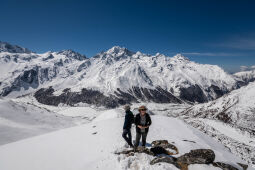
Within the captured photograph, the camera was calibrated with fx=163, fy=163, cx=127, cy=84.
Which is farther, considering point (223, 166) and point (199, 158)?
point (199, 158)

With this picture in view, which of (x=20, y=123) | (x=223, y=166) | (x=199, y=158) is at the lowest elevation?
(x=20, y=123)

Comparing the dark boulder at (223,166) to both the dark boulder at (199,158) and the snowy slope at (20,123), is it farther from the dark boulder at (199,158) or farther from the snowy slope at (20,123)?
the snowy slope at (20,123)

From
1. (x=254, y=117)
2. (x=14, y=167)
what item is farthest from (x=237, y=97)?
(x=14, y=167)

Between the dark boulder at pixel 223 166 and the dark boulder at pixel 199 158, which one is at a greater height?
the dark boulder at pixel 199 158

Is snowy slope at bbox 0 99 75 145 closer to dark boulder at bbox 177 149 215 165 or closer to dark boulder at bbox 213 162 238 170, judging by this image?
dark boulder at bbox 177 149 215 165

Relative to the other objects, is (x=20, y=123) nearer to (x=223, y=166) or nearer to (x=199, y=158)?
(x=199, y=158)

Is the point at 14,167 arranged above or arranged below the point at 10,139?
above

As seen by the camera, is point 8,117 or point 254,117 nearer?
point 8,117

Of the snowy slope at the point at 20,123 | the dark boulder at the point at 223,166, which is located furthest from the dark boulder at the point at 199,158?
the snowy slope at the point at 20,123

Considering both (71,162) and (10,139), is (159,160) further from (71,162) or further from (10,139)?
(10,139)

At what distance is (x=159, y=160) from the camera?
11.4 meters

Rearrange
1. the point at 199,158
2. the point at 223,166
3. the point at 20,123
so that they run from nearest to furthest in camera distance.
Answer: the point at 223,166
the point at 199,158
the point at 20,123

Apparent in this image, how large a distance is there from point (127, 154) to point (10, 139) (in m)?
44.0

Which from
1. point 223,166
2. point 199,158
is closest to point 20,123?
point 199,158
